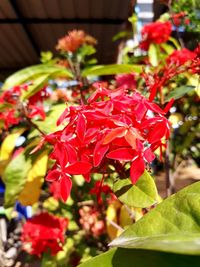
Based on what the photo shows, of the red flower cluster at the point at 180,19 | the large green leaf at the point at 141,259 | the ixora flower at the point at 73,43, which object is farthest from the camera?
the red flower cluster at the point at 180,19

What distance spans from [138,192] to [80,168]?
12 centimetres

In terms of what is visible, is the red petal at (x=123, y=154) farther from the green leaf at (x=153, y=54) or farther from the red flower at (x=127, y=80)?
the green leaf at (x=153, y=54)

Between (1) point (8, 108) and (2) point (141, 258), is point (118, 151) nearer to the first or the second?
(2) point (141, 258)

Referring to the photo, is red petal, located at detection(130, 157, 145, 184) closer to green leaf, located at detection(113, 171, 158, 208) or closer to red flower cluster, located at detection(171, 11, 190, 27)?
green leaf, located at detection(113, 171, 158, 208)

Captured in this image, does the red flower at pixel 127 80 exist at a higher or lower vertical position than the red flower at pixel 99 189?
higher

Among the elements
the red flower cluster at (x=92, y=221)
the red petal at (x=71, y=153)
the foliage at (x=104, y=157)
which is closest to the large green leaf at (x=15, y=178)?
the foliage at (x=104, y=157)

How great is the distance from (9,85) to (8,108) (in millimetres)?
545

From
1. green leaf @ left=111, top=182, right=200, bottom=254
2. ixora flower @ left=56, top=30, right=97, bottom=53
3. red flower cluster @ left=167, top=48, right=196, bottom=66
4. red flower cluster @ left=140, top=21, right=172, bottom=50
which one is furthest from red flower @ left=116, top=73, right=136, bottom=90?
green leaf @ left=111, top=182, right=200, bottom=254

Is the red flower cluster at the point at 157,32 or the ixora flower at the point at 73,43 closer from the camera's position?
the ixora flower at the point at 73,43

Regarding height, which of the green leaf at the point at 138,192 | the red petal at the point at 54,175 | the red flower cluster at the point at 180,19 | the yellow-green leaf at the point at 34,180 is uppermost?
the red flower cluster at the point at 180,19

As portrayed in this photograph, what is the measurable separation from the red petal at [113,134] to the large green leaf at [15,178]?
843mm

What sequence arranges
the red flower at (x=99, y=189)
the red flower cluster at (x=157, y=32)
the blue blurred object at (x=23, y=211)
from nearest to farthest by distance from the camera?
1. the red flower at (x=99, y=189)
2. the red flower cluster at (x=157, y=32)
3. the blue blurred object at (x=23, y=211)

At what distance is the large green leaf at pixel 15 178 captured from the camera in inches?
54.6

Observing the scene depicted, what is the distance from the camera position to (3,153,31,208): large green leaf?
139cm
